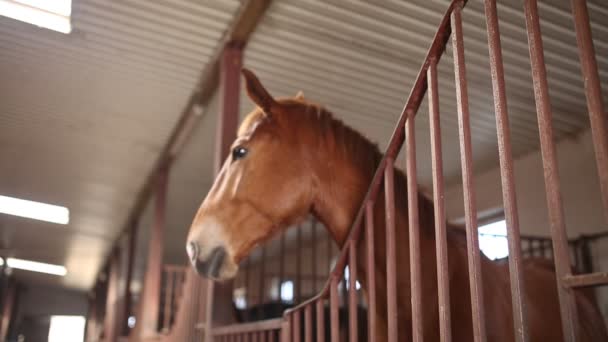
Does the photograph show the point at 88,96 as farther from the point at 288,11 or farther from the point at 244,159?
the point at 244,159

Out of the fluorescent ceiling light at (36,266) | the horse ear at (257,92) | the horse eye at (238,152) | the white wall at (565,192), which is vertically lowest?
the horse eye at (238,152)

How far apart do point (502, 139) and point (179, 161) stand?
6.86 metres

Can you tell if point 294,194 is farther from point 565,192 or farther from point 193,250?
point 565,192

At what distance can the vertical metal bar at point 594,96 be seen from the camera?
94 cm

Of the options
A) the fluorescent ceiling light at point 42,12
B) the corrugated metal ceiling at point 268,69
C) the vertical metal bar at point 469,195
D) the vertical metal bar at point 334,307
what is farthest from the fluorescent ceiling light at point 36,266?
the vertical metal bar at point 469,195

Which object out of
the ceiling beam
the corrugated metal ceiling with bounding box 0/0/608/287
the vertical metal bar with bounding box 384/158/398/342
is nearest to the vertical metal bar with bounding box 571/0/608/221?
the vertical metal bar with bounding box 384/158/398/342

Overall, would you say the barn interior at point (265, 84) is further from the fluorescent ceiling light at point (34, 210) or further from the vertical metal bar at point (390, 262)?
the fluorescent ceiling light at point (34, 210)

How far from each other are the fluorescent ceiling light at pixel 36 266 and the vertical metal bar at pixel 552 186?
1648 cm

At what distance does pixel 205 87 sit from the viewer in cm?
530

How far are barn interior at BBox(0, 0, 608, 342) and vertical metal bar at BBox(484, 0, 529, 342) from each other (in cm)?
83

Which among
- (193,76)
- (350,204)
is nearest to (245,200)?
(350,204)

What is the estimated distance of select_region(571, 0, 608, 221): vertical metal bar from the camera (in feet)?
3.08

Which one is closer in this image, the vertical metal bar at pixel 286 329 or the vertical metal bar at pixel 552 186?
the vertical metal bar at pixel 552 186

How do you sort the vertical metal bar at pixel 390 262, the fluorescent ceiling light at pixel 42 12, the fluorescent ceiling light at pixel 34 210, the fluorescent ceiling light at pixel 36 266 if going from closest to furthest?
the vertical metal bar at pixel 390 262 < the fluorescent ceiling light at pixel 42 12 < the fluorescent ceiling light at pixel 34 210 < the fluorescent ceiling light at pixel 36 266
